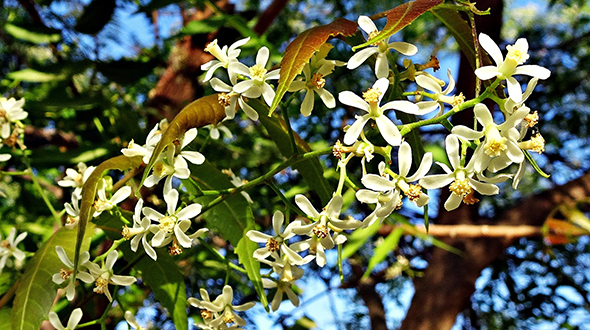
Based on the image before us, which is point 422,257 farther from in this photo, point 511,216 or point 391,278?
point 511,216

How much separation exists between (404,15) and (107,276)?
12.3 inches

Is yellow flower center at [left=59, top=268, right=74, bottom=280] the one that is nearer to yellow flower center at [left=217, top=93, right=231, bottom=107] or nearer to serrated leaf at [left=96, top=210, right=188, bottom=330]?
serrated leaf at [left=96, top=210, right=188, bottom=330]

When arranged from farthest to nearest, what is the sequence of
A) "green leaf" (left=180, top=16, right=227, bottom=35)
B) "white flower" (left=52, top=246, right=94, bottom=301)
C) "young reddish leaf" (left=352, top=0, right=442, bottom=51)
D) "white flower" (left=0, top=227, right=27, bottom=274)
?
"green leaf" (left=180, top=16, right=227, bottom=35)
"white flower" (left=0, top=227, right=27, bottom=274)
"white flower" (left=52, top=246, right=94, bottom=301)
"young reddish leaf" (left=352, top=0, right=442, bottom=51)

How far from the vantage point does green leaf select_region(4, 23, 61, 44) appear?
0.93 metres

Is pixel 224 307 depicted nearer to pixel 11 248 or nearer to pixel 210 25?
pixel 11 248

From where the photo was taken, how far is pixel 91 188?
35cm

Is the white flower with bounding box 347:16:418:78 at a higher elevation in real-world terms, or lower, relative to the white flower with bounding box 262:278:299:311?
higher

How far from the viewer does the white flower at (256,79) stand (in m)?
0.37

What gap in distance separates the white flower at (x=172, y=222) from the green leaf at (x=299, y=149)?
92mm

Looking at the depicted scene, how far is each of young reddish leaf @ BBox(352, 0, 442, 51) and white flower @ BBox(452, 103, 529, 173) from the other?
7cm

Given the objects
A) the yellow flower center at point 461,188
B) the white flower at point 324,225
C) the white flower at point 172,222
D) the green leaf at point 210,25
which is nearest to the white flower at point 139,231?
the white flower at point 172,222

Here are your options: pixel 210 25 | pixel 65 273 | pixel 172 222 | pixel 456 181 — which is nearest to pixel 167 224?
pixel 172 222

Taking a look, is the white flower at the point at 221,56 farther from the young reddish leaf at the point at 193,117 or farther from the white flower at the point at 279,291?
the white flower at the point at 279,291

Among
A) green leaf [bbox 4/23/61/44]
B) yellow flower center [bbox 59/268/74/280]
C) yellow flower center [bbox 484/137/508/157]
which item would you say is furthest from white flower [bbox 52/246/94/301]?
green leaf [bbox 4/23/61/44]
